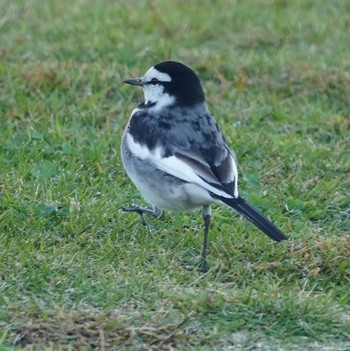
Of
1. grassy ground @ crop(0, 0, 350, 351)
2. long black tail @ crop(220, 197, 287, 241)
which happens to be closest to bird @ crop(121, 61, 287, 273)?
long black tail @ crop(220, 197, 287, 241)

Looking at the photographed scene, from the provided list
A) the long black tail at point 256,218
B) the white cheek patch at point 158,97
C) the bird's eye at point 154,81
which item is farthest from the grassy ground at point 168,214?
the bird's eye at point 154,81

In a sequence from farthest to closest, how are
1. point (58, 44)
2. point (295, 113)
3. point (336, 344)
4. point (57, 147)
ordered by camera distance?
point (58, 44), point (295, 113), point (57, 147), point (336, 344)

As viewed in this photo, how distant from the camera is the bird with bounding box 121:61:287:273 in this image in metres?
5.53

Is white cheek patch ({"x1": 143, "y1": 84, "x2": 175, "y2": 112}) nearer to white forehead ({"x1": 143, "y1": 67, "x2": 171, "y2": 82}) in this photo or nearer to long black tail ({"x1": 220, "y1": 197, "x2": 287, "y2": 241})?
white forehead ({"x1": 143, "y1": 67, "x2": 171, "y2": 82})

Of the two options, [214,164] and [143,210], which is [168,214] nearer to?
[143,210]

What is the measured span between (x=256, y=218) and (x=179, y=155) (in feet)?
2.13

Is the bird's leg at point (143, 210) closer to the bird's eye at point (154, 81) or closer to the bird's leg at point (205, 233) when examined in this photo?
the bird's leg at point (205, 233)

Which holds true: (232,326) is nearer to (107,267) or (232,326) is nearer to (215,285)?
(215,285)

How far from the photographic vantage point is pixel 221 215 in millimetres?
6363

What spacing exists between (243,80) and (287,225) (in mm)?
2521

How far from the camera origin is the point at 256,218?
540 centimetres

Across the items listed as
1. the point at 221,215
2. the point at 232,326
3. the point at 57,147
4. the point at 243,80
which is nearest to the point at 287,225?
the point at 221,215

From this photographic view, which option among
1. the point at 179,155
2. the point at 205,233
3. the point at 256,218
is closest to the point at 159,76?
the point at 179,155

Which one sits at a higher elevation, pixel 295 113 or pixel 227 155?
pixel 227 155
